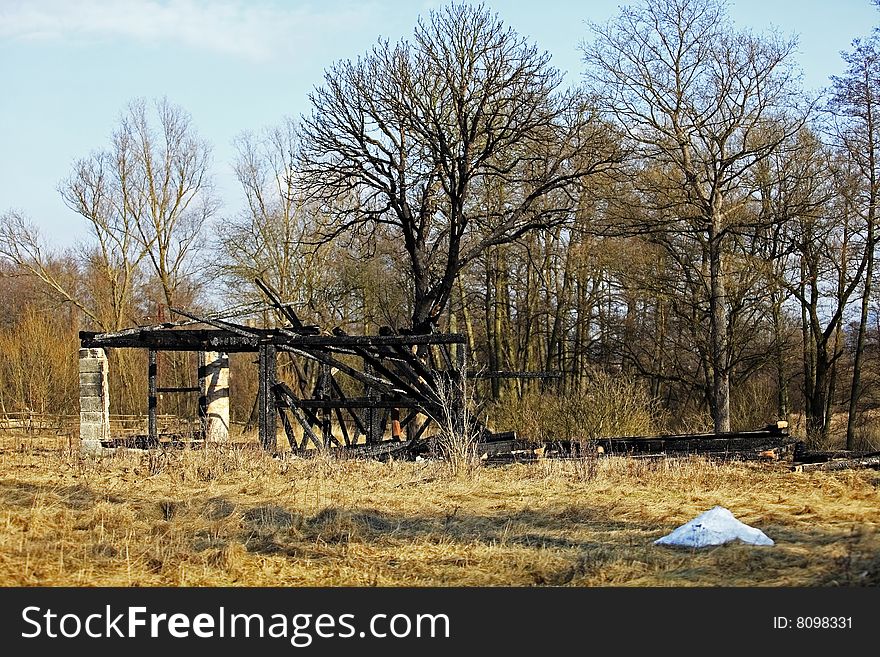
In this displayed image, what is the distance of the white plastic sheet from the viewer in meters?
8.20

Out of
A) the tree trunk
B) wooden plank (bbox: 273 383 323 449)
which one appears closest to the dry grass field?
wooden plank (bbox: 273 383 323 449)

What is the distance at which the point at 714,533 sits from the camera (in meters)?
8.26

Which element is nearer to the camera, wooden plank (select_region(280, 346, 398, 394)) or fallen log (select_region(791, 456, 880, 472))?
fallen log (select_region(791, 456, 880, 472))

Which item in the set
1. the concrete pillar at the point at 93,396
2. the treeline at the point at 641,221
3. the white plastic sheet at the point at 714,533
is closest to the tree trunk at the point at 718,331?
the treeline at the point at 641,221

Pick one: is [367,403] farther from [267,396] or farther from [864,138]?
[864,138]

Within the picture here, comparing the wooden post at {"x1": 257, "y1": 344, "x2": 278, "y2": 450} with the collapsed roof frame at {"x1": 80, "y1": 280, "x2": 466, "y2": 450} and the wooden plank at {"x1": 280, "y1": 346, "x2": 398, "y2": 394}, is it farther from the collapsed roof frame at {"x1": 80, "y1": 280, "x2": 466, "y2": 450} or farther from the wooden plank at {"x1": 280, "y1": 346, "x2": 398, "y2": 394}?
the wooden plank at {"x1": 280, "y1": 346, "x2": 398, "y2": 394}

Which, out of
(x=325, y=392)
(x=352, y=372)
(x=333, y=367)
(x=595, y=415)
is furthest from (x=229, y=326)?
(x=595, y=415)

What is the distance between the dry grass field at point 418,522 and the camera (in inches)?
293

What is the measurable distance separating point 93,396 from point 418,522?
466 inches

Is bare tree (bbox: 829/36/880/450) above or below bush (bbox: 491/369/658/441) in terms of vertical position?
above

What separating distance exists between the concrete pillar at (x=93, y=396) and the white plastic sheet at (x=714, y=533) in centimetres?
1414

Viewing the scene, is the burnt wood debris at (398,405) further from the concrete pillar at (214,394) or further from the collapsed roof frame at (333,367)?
the concrete pillar at (214,394)

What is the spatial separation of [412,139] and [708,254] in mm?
8062

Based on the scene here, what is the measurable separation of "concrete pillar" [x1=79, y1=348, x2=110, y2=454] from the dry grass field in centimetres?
449
